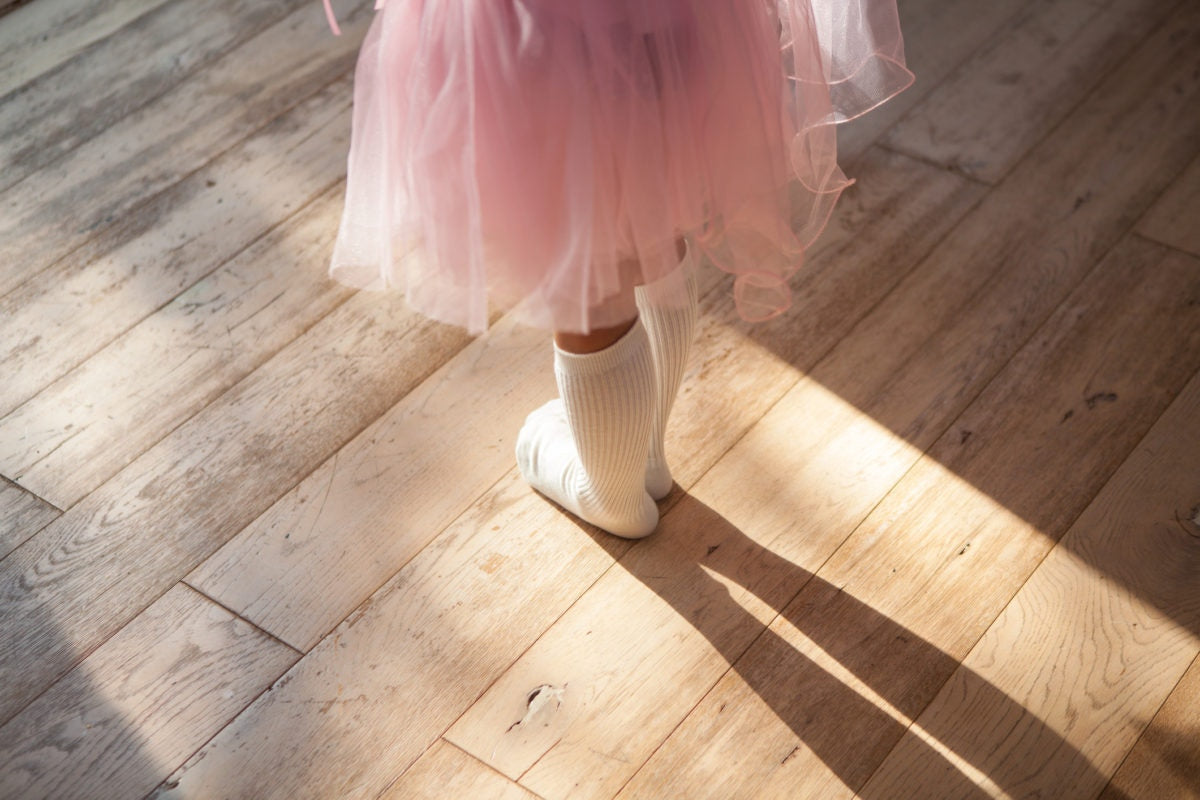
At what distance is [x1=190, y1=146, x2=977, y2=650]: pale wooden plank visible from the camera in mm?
1225

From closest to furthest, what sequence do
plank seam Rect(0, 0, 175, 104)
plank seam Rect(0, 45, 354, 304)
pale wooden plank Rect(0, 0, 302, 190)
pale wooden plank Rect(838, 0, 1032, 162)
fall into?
plank seam Rect(0, 45, 354, 304)
pale wooden plank Rect(838, 0, 1032, 162)
pale wooden plank Rect(0, 0, 302, 190)
plank seam Rect(0, 0, 175, 104)

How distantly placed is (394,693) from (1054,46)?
1.48 meters

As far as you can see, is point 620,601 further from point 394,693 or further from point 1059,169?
point 1059,169

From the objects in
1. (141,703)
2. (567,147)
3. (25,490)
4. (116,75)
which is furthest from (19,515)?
(116,75)

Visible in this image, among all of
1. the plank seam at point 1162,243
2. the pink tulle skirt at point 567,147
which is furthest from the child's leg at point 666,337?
the plank seam at point 1162,243

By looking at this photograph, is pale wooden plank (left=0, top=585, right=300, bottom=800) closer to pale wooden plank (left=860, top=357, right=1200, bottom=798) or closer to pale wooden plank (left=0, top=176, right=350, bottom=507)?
pale wooden plank (left=0, top=176, right=350, bottom=507)

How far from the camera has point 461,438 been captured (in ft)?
4.48

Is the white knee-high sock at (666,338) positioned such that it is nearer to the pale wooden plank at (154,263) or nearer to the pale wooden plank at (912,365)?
the pale wooden plank at (912,365)

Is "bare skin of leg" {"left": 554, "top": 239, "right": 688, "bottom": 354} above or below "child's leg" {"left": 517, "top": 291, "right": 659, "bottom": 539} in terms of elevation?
above

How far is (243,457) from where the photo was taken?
1355mm

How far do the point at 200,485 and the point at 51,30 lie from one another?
1.24 meters

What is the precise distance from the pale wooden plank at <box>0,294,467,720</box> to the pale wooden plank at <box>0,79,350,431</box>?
69mm

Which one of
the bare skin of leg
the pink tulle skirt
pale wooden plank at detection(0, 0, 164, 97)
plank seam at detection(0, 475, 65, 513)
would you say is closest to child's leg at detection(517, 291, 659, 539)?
the bare skin of leg

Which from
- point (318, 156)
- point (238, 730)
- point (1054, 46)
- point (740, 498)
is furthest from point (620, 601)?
point (1054, 46)
